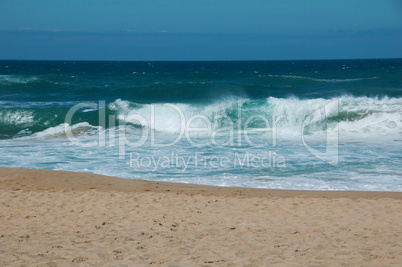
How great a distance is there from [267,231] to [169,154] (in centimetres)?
694

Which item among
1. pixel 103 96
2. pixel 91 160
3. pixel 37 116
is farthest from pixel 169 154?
pixel 103 96

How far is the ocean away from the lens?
10.3 m

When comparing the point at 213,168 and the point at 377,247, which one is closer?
the point at 377,247

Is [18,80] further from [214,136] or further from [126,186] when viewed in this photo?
[126,186]

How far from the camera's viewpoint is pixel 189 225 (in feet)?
20.0

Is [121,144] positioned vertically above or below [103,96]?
below

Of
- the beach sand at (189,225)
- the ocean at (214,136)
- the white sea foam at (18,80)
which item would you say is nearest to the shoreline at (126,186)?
the beach sand at (189,225)

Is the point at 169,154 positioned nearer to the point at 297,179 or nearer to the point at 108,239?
the point at 297,179

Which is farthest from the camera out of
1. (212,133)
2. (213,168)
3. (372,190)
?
(212,133)

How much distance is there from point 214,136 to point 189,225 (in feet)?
32.1

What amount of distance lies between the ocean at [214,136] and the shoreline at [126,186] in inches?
23.7

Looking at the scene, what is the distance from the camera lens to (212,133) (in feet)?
54.4

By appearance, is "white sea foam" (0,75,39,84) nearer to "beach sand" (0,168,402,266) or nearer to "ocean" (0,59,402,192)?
"ocean" (0,59,402,192)

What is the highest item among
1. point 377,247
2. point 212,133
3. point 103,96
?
point 103,96
